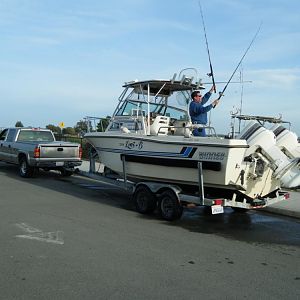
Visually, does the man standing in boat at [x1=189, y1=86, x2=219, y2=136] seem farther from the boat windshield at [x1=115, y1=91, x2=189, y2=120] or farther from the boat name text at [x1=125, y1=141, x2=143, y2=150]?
the boat name text at [x1=125, y1=141, x2=143, y2=150]

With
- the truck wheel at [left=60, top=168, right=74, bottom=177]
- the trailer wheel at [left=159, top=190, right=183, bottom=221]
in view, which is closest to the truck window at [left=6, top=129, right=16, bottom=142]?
the truck wheel at [left=60, top=168, right=74, bottom=177]

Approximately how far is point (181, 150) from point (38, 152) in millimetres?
7379

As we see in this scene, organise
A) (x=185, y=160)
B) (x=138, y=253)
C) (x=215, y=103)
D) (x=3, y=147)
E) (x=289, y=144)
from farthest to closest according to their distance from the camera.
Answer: (x=3, y=147)
(x=215, y=103)
(x=289, y=144)
(x=185, y=160)
(x=138, y=253)

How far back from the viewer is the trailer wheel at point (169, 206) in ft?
30.1

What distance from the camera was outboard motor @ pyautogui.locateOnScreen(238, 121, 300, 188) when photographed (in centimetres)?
863

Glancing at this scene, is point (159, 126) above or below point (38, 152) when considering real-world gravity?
above

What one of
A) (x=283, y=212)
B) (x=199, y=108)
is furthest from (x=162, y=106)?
(x=283, y=212)

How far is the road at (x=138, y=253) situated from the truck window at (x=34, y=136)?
6134mm

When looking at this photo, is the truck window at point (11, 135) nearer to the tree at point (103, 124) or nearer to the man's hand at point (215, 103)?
the tree at point (103, 124)

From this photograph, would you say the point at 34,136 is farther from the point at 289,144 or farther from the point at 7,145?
the point at 289,144

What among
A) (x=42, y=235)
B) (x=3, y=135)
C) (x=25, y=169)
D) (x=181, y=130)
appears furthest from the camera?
(x=3, y=135)

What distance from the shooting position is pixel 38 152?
1510 centimetres

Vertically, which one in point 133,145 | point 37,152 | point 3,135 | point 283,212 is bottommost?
point 283,212

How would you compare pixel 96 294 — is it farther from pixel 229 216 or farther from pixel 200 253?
pixel 229 216
